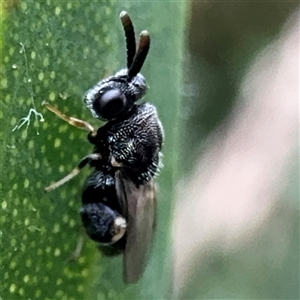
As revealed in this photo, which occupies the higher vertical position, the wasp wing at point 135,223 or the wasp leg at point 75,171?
the wasp leg at point 75,171

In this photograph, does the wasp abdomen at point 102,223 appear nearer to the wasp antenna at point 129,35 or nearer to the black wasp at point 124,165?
the black wasp at point 124,165

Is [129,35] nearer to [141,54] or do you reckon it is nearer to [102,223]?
[141,54]

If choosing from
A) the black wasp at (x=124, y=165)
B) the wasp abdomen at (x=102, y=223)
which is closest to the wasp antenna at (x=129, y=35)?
the black wasp at (x=124, y=165)

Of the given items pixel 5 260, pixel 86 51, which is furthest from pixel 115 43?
pixel 5 260

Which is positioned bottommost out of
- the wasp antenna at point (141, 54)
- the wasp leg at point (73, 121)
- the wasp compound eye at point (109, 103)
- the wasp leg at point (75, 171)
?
the wasp leg at point (75, 171)

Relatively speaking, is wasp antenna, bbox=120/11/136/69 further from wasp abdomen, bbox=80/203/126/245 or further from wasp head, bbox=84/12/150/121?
wasp abdomen, bbox=80/203/126/245

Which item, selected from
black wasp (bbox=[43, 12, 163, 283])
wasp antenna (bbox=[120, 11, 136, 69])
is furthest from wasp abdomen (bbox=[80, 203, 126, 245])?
wasp antenna (bbox=[120, 11, 136, 69])

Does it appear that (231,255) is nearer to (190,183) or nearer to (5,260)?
(190,183)
